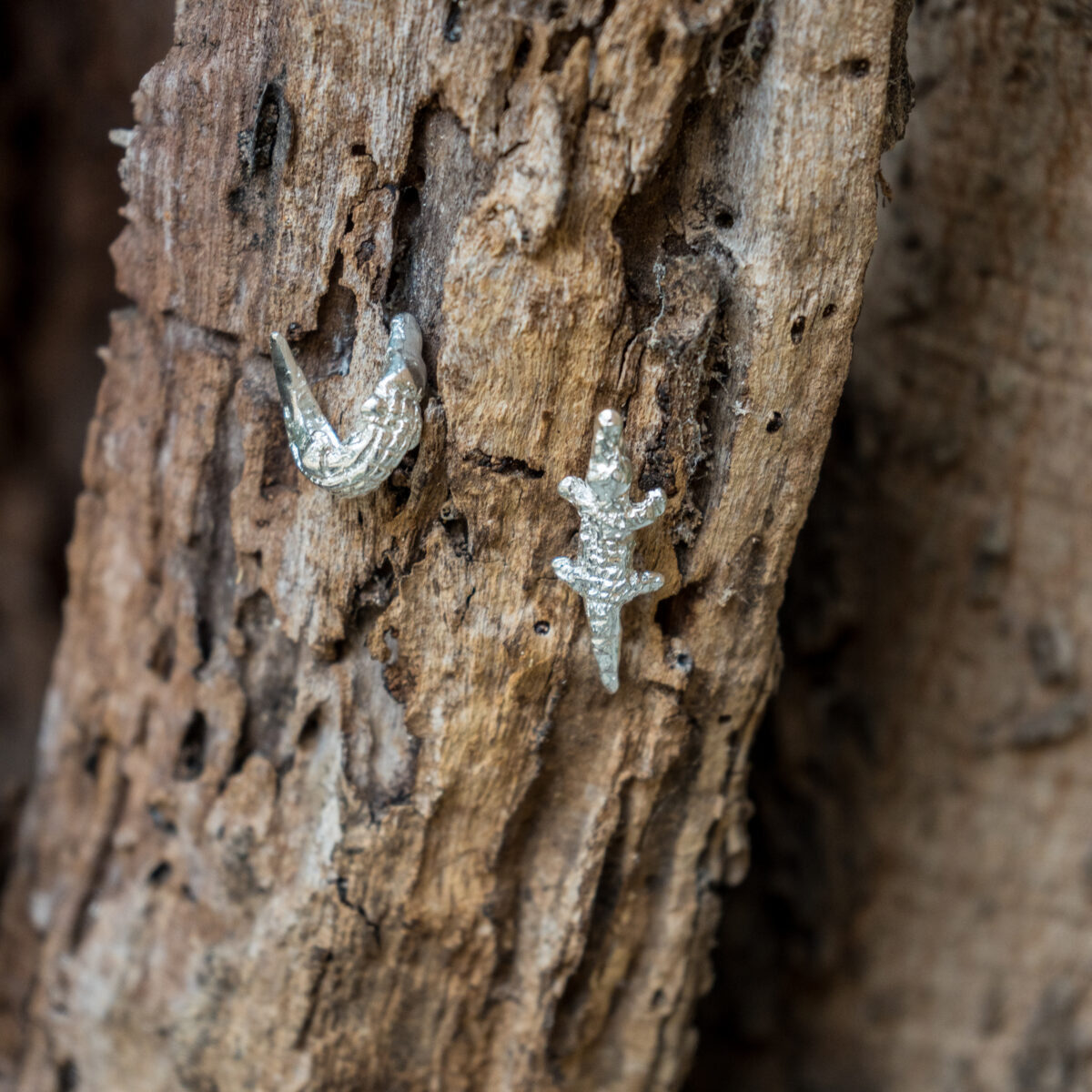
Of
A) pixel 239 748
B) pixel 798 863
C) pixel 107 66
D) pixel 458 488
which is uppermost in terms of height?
pixel 107 66

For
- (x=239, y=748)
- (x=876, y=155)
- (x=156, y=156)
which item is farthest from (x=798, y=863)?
(x=156, y=156)

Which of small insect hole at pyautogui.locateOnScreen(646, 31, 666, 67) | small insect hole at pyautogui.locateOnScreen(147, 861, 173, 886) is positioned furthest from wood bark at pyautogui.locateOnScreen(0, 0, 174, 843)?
small insect hole at pyautogui.locateOnScreen(646, 31, 666, 67)

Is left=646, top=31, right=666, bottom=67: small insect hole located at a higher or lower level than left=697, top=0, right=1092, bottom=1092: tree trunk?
higher

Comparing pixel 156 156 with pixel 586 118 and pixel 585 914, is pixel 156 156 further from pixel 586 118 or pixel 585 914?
pixel 585 914

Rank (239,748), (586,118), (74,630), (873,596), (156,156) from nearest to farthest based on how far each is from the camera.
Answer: (586,118) < (156,156) < (239,748) < (74,630) < (873,596)

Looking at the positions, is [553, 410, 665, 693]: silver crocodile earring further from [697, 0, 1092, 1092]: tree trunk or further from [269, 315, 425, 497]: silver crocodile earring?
[697, 0, 1092, 1092]: tree trunk

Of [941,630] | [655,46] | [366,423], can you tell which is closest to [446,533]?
[366,423]

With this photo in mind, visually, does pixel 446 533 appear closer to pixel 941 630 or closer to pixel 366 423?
Result: pixel 366 423

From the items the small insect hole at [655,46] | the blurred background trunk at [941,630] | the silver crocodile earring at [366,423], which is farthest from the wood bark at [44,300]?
the small insect hole at [655,46]
